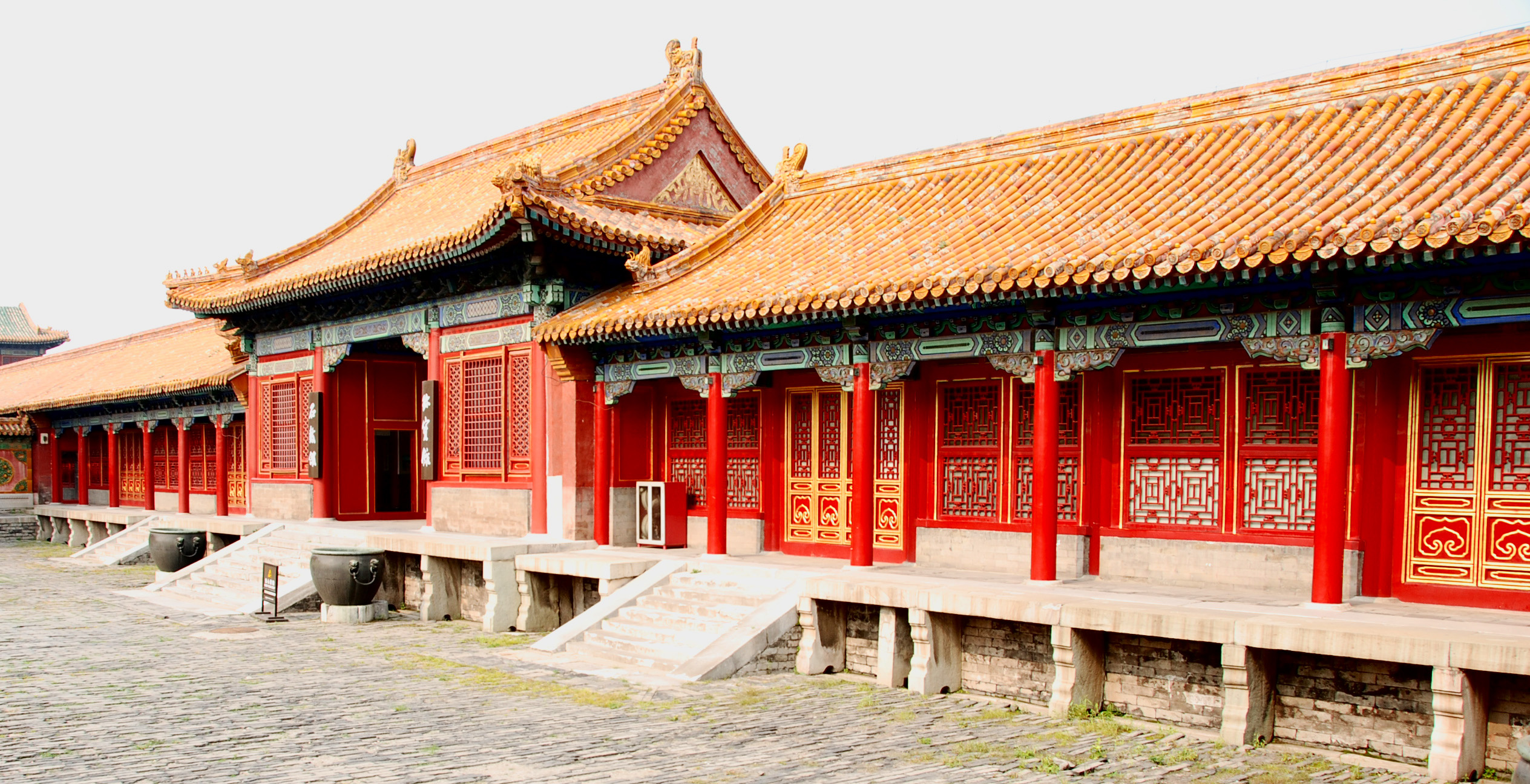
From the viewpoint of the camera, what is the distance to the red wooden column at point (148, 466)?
29.2 m

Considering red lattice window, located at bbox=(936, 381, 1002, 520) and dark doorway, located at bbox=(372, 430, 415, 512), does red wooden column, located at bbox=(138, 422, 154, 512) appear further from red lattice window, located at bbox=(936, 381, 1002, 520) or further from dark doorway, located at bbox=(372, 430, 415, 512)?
red lattice window, located at bbox=(936, 381, 1002, 520)

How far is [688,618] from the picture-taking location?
12.7 meters

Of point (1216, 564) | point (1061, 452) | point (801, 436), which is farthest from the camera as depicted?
point (801, 436)

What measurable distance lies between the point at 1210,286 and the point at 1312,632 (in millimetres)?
2853

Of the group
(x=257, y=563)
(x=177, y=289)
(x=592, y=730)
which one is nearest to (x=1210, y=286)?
(x=592, y=730)

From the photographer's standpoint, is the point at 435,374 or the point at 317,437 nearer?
the point at 435,374

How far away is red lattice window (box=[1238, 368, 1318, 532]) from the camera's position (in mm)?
11016

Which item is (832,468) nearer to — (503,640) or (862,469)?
(862,469)

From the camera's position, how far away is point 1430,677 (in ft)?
27.7

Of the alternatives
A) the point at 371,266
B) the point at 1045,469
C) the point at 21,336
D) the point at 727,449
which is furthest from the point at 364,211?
the point at 21,336

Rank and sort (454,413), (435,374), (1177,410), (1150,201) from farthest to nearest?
(435,374), (454,413), (1177,410), (1150,201)

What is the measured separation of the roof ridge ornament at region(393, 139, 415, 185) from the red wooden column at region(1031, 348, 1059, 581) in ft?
50.5

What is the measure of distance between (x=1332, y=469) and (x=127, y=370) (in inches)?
1190

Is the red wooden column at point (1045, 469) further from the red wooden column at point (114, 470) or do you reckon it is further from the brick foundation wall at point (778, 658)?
the red wooden column at point (114, 470)
